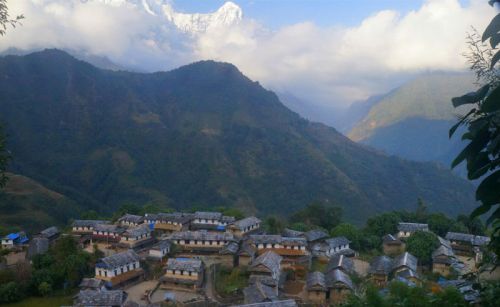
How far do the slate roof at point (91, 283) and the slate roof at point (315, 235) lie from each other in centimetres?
1704

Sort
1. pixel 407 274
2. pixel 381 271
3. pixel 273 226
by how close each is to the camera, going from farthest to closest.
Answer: pixel 273 226, pixel 381 271, pixel 407 274

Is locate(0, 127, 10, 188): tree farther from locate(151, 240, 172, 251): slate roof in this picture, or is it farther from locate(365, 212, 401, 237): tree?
locate(365, 212, 401, 237): tree

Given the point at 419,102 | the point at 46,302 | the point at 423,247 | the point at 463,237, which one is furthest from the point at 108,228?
the point at 419,102

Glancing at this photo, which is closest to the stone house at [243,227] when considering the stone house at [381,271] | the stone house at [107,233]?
the stone house at [107,233]

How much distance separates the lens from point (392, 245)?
36.0 m

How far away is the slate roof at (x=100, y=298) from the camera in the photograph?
79.7 ft

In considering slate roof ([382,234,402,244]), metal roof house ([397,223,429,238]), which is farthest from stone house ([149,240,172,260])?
metal roof house ([397,223,429,238])

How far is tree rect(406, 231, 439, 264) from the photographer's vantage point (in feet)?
102

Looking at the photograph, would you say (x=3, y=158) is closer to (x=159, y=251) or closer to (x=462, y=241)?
(x=159, y=251)

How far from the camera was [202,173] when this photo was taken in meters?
84.4

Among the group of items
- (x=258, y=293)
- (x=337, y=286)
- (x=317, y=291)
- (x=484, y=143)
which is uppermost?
(x=484, y=143)

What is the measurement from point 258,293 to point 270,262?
446 cm

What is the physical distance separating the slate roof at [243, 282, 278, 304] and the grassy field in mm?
11942

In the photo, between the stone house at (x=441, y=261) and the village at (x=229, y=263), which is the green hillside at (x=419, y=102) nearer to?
the village at (x=229, y=263)
